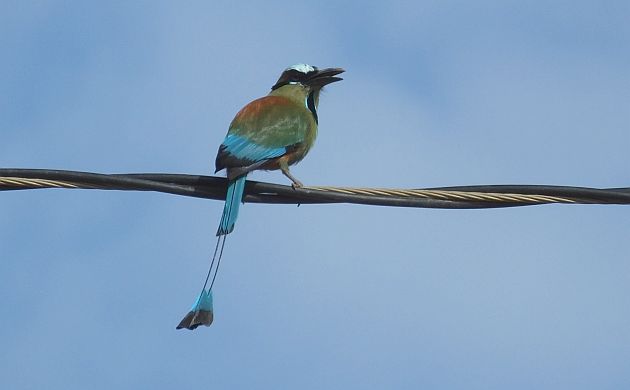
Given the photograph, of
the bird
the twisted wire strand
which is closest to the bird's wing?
the bird

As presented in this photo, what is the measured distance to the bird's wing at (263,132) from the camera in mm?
6859

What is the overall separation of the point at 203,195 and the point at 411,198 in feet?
3.39

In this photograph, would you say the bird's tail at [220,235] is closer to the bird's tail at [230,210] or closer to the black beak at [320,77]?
the bird's tail at [230,210]

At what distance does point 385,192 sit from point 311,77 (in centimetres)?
399

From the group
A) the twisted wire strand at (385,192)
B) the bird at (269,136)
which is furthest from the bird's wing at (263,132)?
the twisted wire strand at (385,192)

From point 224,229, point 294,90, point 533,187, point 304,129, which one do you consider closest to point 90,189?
point 224,229

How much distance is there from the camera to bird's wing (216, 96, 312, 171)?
6.86 meters

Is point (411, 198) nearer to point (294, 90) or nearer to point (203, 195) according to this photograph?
point (203, 195)

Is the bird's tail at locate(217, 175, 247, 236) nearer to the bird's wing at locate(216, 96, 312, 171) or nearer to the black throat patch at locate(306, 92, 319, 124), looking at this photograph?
the bird's wing at locate(216, 96, 312, 171)

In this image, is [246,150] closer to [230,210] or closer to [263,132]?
[263,132]

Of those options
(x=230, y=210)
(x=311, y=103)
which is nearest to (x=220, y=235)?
(x=230, y=210)

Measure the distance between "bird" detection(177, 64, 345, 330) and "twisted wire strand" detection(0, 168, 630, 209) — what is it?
778 millimetres

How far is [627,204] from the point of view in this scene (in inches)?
193

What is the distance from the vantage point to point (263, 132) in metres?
7.51
